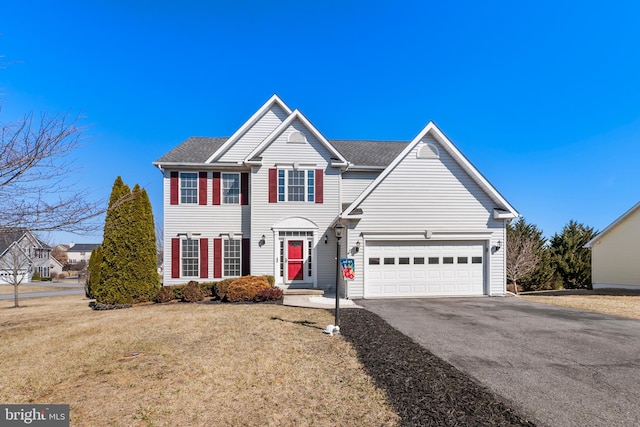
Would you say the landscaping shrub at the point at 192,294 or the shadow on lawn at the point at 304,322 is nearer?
the shadow on lawn at the point at 304,322

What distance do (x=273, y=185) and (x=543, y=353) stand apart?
482 inches

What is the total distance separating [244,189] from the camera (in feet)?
55.7

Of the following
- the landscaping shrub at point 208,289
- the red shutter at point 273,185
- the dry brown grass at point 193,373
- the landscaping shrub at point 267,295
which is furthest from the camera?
the red shutter at point 273,185

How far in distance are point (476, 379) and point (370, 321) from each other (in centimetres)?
430

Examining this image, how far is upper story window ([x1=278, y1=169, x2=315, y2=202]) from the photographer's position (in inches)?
639

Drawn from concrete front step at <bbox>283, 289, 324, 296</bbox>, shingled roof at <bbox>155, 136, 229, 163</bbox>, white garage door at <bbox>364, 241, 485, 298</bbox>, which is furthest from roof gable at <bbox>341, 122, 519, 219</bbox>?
shingled roof at <bbox>155, 136, 229, 163</bbox>

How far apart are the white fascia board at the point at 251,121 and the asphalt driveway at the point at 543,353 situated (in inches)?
411

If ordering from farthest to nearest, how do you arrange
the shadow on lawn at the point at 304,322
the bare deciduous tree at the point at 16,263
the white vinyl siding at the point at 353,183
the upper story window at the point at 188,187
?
the bare deciduous tree at the point at 16,263, the white vinyl siding at the point at 353,183, the upper story window at the point at 188,187, the shadow on lawn at the point at 304,322

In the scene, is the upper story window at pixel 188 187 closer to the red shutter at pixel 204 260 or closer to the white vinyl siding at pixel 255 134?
the white vinyl siding at pixel 255 134

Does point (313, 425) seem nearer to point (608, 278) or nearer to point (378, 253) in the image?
point (378, 253)

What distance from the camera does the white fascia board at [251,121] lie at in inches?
662

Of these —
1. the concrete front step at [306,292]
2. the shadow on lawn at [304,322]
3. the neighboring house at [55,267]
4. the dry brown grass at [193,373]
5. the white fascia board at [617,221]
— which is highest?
the white fascia board at [617,221]

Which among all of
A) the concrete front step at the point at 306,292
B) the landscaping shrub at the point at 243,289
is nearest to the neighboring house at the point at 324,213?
the concrete front step at the point at 306,292

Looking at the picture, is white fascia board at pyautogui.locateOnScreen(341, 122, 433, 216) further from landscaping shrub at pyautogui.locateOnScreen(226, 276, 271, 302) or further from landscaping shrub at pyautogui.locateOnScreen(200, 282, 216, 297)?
landscaping shrub at pyautogui.locateOnScreen(200, 282, 216, 297)
